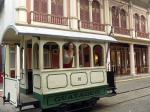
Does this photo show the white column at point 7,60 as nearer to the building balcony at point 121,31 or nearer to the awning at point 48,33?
the awning at point 48,33

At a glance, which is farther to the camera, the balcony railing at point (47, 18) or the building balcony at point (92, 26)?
the building balcony at point (92, 26)

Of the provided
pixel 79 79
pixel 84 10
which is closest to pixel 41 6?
pixel 84 10

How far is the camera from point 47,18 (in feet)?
57.2

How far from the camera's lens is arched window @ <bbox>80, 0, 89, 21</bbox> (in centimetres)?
2014

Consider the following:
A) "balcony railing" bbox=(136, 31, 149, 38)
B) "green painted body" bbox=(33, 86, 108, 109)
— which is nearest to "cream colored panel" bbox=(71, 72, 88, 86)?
"green painted body" bbox=(33, 86, 108, 109)

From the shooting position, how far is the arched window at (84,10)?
2014 centimetres

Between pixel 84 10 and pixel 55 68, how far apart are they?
13.0 meters

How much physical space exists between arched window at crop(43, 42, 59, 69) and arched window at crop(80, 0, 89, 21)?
1207 centimetres

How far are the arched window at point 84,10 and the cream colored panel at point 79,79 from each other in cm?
1180

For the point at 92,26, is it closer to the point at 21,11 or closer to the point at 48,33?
the point at 21,11

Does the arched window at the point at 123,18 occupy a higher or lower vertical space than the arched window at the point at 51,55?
higher

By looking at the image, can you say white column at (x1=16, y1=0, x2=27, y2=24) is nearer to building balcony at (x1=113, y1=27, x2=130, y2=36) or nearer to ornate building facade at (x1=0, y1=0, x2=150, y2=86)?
ornate building facade at (x1=0, y1=0, x2=150, y2=86)

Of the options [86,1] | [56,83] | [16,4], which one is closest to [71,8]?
[86,1]

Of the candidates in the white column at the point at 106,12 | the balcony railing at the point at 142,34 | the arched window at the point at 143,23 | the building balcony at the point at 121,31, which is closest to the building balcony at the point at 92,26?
the white column at the point at 106,12
